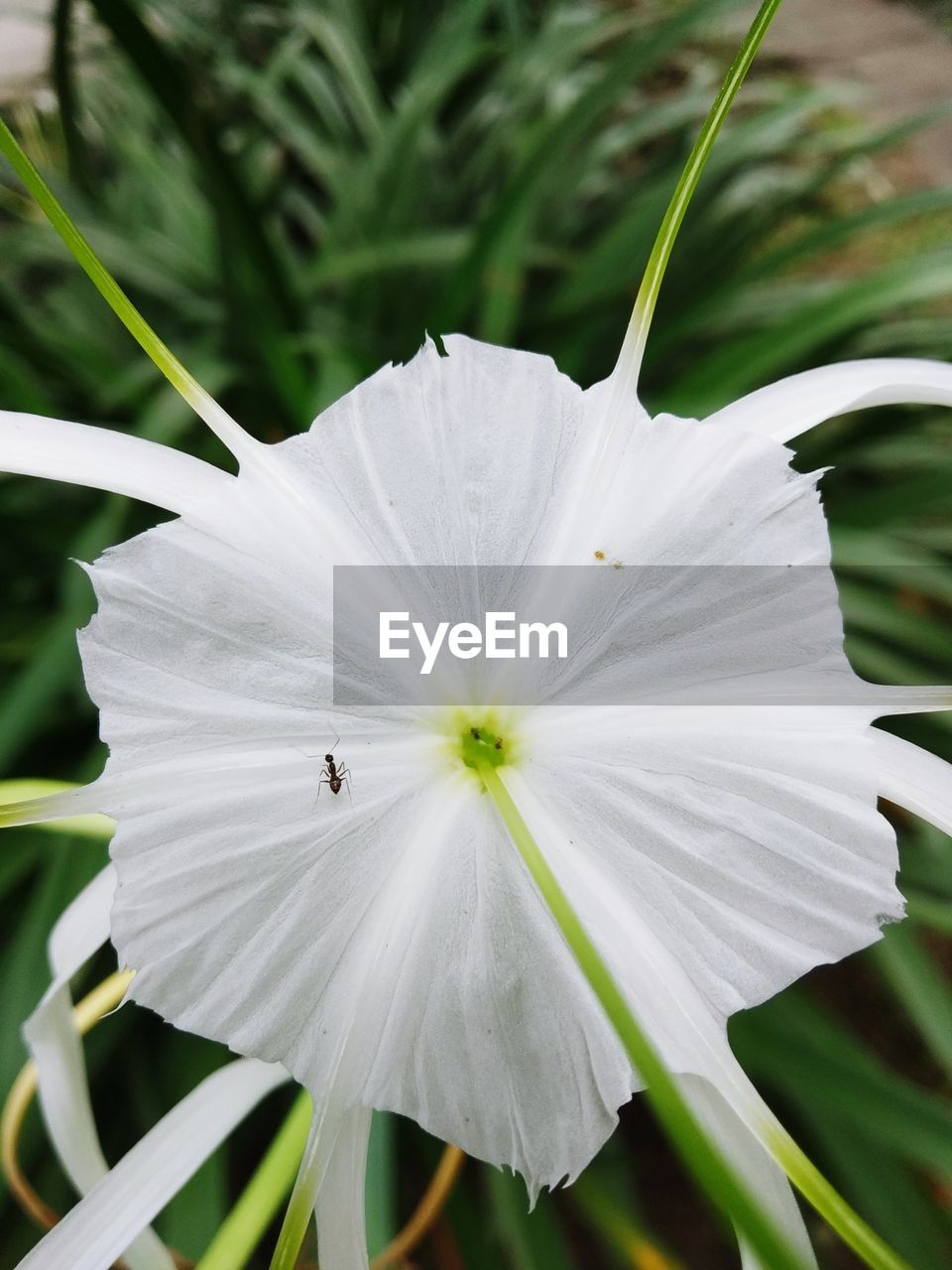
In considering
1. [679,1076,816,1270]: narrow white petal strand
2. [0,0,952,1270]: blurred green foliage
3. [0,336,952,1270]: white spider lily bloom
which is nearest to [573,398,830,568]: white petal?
[0,336,952,1270]: white spider lily bloom

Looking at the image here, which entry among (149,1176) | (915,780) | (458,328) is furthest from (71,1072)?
(458,328)

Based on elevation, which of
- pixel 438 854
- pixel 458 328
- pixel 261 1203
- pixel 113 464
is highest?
pixel 458 328

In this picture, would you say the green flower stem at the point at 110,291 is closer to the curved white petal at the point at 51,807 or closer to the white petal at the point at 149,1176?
the curved white petal at the point at 51,807

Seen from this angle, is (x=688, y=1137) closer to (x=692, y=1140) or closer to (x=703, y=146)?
(x=692, y=1140)

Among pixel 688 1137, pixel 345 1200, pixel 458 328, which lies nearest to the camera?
pixel 688 1137

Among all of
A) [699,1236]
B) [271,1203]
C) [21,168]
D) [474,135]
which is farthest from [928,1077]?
[474,135]

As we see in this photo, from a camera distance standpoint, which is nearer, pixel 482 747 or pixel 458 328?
pixel 482 747

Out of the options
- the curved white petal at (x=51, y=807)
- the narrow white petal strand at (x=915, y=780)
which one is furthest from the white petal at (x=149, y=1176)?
the narrow white petal strand at (x=915, y=780)
